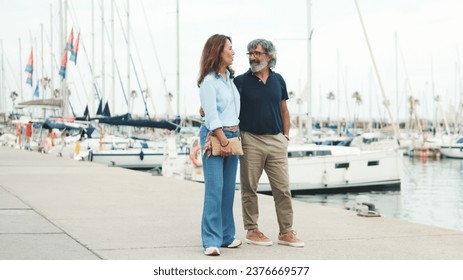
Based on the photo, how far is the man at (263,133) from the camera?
690cm

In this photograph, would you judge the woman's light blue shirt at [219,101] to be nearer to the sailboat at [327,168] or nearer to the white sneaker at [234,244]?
the white sneaker at [234,244]

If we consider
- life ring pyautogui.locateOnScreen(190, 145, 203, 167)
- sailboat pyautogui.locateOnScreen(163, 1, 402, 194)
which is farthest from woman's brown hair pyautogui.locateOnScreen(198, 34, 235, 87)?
sailboat pyautogui.locateOnScreen(163, 1, 402, 194)

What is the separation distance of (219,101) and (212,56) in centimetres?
40

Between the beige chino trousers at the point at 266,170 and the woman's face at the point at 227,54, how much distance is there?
739 mm

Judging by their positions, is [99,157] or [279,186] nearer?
[279,186]

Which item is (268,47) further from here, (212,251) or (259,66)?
(212,251)

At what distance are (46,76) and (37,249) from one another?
203ft

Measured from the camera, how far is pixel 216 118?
648cm

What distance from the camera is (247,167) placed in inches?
277

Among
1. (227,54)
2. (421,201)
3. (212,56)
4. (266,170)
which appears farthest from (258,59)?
(421,201)

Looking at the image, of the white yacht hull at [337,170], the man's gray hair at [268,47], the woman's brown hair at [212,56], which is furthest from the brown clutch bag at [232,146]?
the white yacht hull at [337,170]

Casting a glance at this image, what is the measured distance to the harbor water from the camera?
71.9ft

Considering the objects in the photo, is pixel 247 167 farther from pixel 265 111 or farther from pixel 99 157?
pixel 99 157
